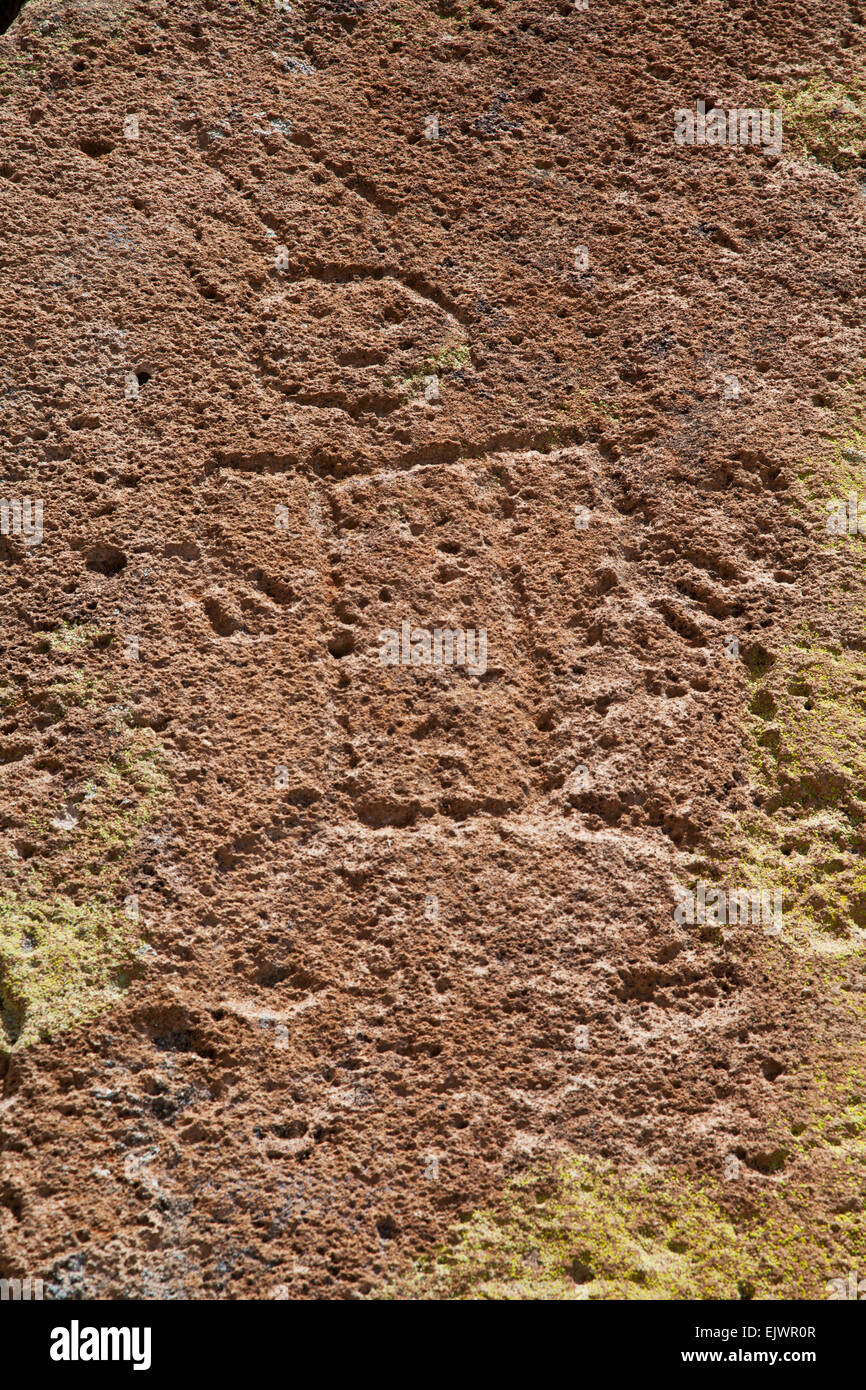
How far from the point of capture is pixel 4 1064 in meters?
1.61

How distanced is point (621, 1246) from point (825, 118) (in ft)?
6.45

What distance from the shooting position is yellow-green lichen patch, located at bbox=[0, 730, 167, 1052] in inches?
64.2

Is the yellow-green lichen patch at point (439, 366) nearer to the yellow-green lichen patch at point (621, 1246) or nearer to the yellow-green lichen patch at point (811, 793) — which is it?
the yellow-green lichen patch at point (811, 793)

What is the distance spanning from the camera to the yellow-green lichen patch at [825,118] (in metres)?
2.19

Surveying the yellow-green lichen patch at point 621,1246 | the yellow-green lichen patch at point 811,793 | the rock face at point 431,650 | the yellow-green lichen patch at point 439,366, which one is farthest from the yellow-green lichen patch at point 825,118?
the yellow-green lichen patch at point 621,1246

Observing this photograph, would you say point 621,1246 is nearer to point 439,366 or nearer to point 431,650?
point 431,650

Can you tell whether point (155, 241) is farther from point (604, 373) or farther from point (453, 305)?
point (604, 373)

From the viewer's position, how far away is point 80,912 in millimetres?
1670

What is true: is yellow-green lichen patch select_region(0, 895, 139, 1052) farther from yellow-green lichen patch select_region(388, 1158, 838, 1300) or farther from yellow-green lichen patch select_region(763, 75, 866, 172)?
yellow-green lichen patch select_region(763, 75, 866, 172)

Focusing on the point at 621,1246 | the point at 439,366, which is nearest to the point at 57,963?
the point at 621,1246

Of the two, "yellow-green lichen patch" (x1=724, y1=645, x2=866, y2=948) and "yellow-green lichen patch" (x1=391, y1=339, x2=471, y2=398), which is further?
"yellow-green lichen patch" (x1=391, y1=339, x2=471, y2=398)

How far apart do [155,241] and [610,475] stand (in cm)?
86

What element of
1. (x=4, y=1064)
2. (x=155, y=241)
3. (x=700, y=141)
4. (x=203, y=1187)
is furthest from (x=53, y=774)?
(x=700, y=141)

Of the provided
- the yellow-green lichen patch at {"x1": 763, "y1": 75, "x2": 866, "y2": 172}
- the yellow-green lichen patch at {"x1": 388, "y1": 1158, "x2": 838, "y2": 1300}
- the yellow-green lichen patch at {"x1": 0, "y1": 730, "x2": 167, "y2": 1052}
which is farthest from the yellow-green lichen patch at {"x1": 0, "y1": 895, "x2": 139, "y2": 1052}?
the yellow-green lichen patch at {"x1": 763, "y1": 75, "x2": 866, "y2": 172}
